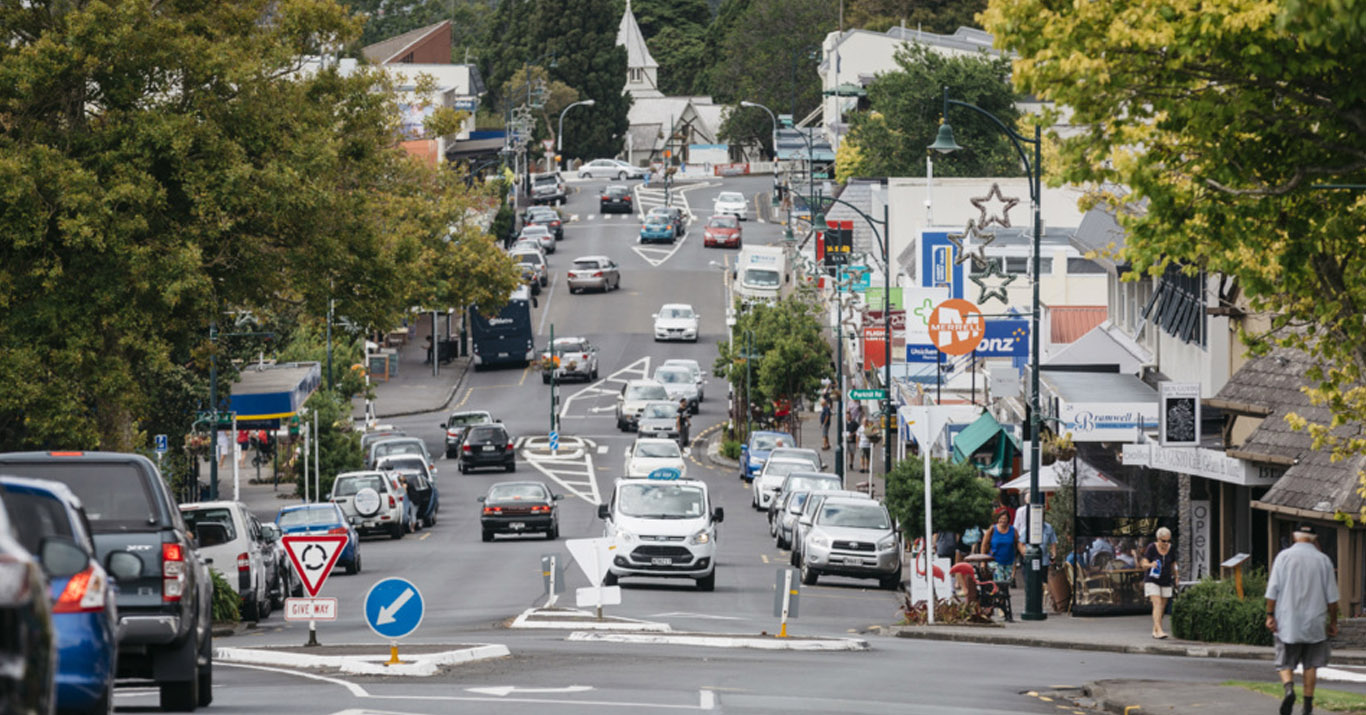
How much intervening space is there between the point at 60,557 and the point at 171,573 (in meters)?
4.99

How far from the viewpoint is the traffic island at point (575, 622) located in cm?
2345

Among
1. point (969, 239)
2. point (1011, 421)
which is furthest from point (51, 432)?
point (969, 239)

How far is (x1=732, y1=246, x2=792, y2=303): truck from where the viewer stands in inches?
3374

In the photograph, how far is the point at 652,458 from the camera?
174 ft

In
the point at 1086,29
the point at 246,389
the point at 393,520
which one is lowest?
the point at 393,520

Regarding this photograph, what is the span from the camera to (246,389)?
140 ft

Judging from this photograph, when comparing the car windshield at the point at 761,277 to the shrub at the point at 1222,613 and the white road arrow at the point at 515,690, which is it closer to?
the shrub at the point at 1222,613

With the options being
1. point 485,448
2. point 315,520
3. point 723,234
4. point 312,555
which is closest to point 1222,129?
point 312,555

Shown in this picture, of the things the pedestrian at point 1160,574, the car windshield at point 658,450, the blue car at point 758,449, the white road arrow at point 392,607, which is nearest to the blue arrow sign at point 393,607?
the white road arrow at point 392,607

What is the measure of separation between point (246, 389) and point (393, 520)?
177 inches

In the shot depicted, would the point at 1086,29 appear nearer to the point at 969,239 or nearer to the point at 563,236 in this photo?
the point at 969,239

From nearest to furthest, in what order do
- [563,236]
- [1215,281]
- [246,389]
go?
1. [1215,281]
2. [246,389]
3. [563,236]

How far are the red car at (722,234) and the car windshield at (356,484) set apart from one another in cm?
6868

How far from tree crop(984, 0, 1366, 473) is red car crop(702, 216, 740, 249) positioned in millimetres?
94582
